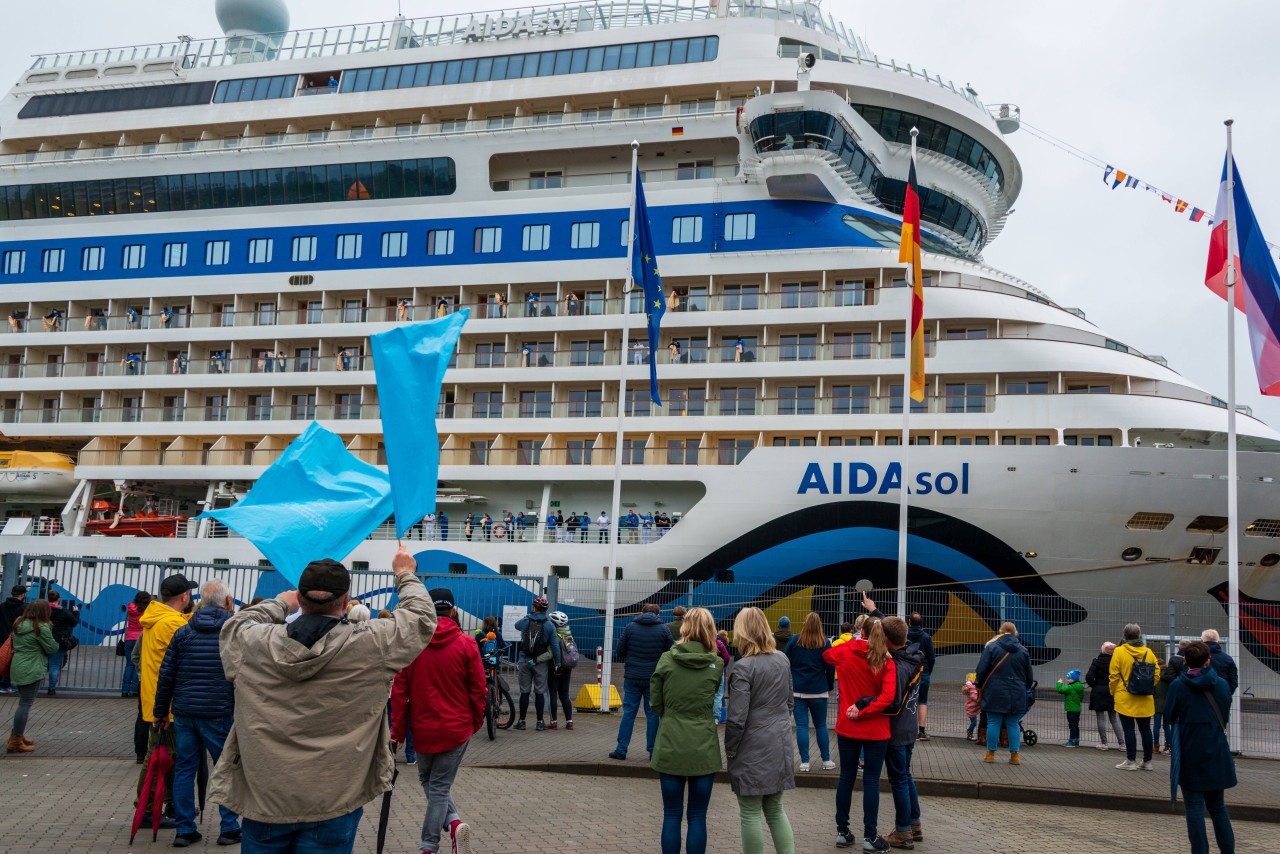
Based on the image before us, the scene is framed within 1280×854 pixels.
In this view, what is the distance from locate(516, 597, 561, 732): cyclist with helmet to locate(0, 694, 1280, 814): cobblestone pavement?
1.44 feet

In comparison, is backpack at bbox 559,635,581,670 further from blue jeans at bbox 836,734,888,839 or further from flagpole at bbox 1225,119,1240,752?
flagpole at bbox 1225,119,1240,752

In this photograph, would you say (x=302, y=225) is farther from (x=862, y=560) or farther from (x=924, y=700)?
(x=924, y=700)

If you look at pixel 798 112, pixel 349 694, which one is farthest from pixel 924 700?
pixel 798 112

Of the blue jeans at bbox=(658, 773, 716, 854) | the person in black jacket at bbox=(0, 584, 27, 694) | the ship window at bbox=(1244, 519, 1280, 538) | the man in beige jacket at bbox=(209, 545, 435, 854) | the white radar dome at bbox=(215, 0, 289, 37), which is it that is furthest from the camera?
the white radar dome at bbox=(215, 0, 289, 37)

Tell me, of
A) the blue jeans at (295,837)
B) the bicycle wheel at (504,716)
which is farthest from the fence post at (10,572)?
the blue jeans at (295,837)

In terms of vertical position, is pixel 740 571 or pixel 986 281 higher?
pixel 986 281

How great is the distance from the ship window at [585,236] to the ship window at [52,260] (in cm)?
1561

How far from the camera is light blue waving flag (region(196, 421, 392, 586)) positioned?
7078 mm

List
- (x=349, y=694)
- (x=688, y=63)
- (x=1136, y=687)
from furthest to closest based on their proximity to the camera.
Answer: (x=688, y=63) < (x=1136, y=687) < (x=349, y=694)

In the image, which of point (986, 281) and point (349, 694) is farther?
point (986, 281)

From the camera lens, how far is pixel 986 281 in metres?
21.8

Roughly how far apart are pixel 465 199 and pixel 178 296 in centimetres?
841

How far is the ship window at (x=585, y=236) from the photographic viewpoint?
2462 centimetres

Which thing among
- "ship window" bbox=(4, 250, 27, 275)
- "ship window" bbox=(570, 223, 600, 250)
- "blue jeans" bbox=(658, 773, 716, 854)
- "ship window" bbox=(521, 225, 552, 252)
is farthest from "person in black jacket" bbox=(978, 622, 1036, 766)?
"ship window" bbox=(4, 250, 27, 275)
